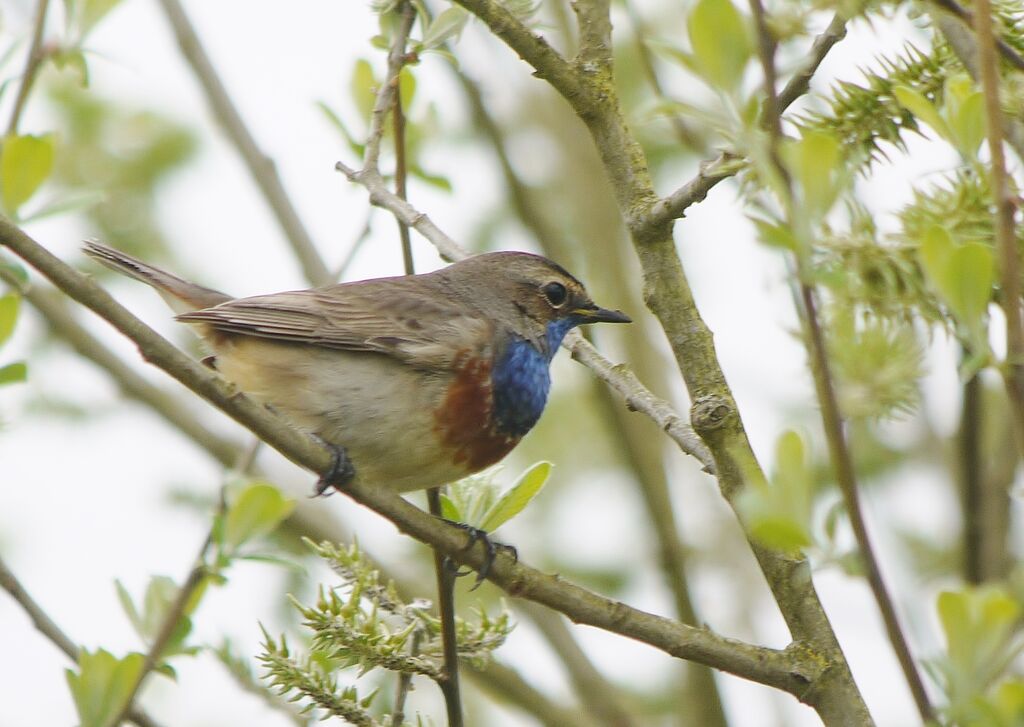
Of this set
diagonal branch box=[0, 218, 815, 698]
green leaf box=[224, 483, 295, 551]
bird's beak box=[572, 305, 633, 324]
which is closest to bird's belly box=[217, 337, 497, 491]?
bird's beak box=[572, 305, 633, 324]

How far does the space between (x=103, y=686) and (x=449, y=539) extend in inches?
38.4

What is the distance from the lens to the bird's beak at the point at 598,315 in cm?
601

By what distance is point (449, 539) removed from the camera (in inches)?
141

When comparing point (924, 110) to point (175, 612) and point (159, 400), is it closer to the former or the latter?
point (175, 612)

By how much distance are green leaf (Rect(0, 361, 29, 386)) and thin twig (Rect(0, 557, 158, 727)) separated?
54 cm

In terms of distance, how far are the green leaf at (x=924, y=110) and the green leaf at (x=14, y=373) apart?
98.5 inches

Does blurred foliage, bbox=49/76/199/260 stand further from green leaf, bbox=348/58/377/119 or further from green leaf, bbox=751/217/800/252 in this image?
green leaf, bbox=751/217/800/252

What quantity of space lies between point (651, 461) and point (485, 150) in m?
1.89

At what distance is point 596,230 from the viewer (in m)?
7.52

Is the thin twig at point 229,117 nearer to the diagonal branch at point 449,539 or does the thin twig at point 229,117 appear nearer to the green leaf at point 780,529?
the diagonal branch at point 449,539

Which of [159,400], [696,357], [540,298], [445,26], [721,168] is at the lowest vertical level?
[696,357]

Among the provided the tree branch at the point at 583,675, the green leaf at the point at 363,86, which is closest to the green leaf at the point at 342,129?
the green leaf at the point at 363,86

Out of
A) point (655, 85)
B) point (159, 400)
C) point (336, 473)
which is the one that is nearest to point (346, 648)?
point (336, 473)

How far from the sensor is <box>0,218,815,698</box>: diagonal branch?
2.80m
